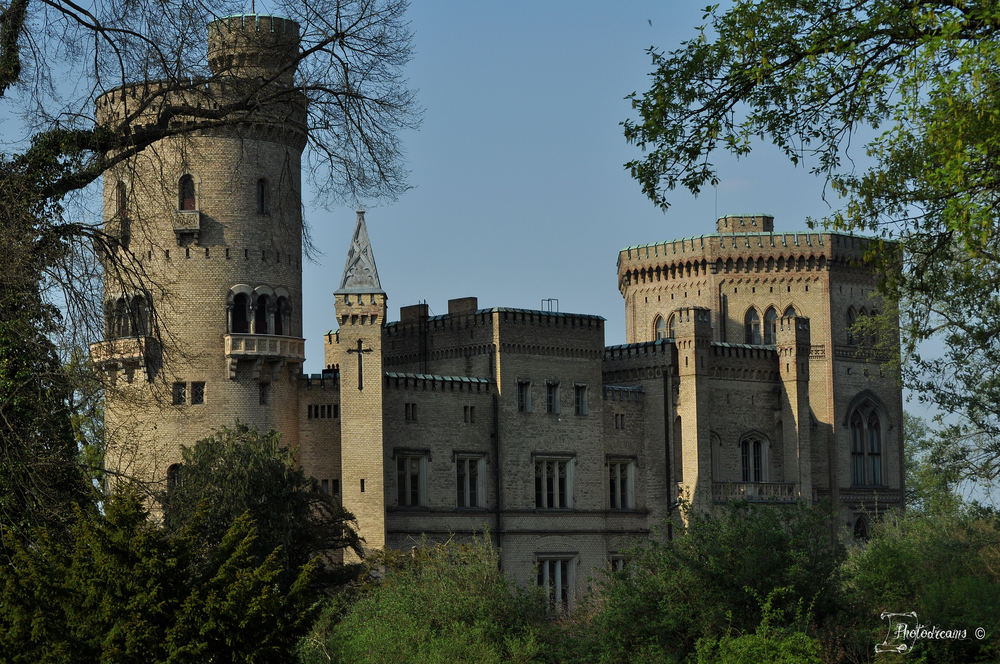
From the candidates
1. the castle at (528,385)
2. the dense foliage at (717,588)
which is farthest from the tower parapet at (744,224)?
the dense foliage at (717,588)

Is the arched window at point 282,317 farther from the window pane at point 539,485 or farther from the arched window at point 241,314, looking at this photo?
the window pane at point 539,485

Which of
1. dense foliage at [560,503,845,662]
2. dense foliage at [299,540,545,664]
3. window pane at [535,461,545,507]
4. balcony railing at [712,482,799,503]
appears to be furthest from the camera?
balcony railing at [712,482,799,503]

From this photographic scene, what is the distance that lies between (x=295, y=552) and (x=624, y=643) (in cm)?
1395

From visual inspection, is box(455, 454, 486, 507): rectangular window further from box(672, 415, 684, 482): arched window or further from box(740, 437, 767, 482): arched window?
box(740, 437, 767, 482): arched window

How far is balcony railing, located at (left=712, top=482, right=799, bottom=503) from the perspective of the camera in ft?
181

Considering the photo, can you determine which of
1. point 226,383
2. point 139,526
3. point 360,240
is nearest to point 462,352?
point 360,240

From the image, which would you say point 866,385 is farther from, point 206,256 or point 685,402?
point 206,256

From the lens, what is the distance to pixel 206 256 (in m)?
44.2

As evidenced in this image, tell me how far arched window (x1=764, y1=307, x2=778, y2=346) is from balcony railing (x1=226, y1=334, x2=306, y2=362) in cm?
2414

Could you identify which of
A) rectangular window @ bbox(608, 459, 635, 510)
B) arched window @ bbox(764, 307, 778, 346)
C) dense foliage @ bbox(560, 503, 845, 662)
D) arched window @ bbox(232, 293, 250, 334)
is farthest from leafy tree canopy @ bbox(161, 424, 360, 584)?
arched window @ bbox(764, 307, 778, 346)

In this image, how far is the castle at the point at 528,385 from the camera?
4422 centimetres

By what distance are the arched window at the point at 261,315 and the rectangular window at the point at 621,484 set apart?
1509cm

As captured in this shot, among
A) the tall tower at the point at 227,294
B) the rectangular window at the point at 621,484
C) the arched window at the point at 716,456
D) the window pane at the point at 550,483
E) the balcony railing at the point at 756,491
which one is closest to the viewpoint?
the tall tower at the point at 227,294

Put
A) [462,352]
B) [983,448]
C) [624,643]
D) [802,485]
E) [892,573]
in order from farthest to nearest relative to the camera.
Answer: [802,485], [462,352], [983,448], [892,573], [624,643]
